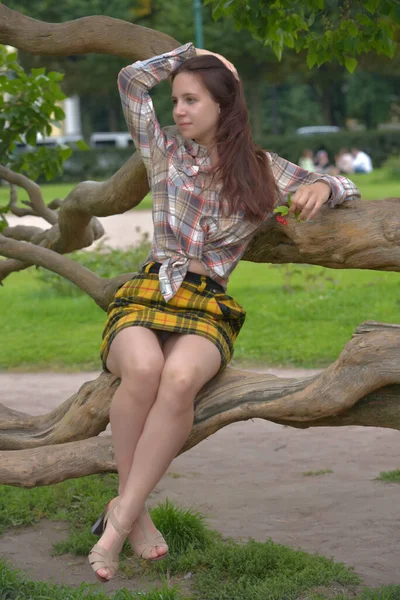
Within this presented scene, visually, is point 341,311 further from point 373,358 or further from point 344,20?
point 373,358

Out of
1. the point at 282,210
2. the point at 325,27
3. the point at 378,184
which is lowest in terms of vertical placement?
the point at 378,184

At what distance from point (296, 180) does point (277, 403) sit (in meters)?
0.80

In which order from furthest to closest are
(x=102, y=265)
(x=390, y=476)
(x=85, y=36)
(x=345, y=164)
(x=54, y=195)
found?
1. (x=345, y=164)
2. (x=54, y=195)
3. (x=102, y=265)
4. (x=390, y=476)
5. (x=85, y=36)

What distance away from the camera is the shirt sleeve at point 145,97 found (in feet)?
11.4

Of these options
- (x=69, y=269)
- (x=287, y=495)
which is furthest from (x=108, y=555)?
(x=287, y=495)

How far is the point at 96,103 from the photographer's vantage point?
49094mm

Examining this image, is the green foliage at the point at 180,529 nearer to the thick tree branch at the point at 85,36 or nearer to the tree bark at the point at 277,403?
the tree bark at the point at 277,403

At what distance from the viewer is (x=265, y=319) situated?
939cm

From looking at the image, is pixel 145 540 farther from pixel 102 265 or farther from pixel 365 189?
pixel 365 189

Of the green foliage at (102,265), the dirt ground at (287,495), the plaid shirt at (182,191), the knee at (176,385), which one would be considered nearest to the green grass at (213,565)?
the dirt ground at (287,495)

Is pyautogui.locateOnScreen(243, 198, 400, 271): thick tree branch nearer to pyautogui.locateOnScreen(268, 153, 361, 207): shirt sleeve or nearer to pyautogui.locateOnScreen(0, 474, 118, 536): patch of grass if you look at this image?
pyautogui.locateOnScreen(268, 153, 361, 207): shirt sleeve

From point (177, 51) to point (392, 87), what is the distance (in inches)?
1893

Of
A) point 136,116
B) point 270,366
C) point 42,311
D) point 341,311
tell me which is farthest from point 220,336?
point 42,311

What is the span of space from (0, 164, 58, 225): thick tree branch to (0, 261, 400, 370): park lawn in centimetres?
235
